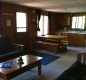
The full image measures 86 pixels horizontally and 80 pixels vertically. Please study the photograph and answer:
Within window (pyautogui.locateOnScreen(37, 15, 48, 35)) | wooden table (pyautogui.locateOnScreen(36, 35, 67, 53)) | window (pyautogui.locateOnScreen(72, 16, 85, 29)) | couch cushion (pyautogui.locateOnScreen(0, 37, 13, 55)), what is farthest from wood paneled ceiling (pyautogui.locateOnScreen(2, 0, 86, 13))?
window (pyautogui.locateOnScreen(72, 16, 85, 29))

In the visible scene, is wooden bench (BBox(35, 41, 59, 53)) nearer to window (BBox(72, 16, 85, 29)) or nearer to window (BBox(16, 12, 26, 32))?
window (BBox(16, 12, 26, 32))

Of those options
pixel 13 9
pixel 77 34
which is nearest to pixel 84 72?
pixel 13 9

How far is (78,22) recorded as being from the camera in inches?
313

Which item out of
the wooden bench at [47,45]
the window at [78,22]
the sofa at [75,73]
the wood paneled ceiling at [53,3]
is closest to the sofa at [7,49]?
the wood paneled ceiling at [53,3]

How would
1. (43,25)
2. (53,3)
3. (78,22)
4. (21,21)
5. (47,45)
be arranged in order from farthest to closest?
(78,22) < (43,25) < (47,45) < (21,21) < (53,3)

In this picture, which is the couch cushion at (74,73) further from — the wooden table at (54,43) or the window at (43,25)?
the window at (43,25)

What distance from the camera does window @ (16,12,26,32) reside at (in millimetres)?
5588

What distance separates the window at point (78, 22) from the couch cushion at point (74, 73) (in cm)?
559

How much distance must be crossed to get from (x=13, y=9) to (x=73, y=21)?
4563 mm

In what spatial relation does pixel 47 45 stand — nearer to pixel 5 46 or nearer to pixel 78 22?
pixel 5 46

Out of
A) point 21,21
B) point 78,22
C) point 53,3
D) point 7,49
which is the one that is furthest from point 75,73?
point 78,22

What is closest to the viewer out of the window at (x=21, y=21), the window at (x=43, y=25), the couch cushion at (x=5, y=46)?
the couch cushion at (x=5, y=46)

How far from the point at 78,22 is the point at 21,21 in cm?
407

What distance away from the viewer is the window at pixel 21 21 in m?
5.59
